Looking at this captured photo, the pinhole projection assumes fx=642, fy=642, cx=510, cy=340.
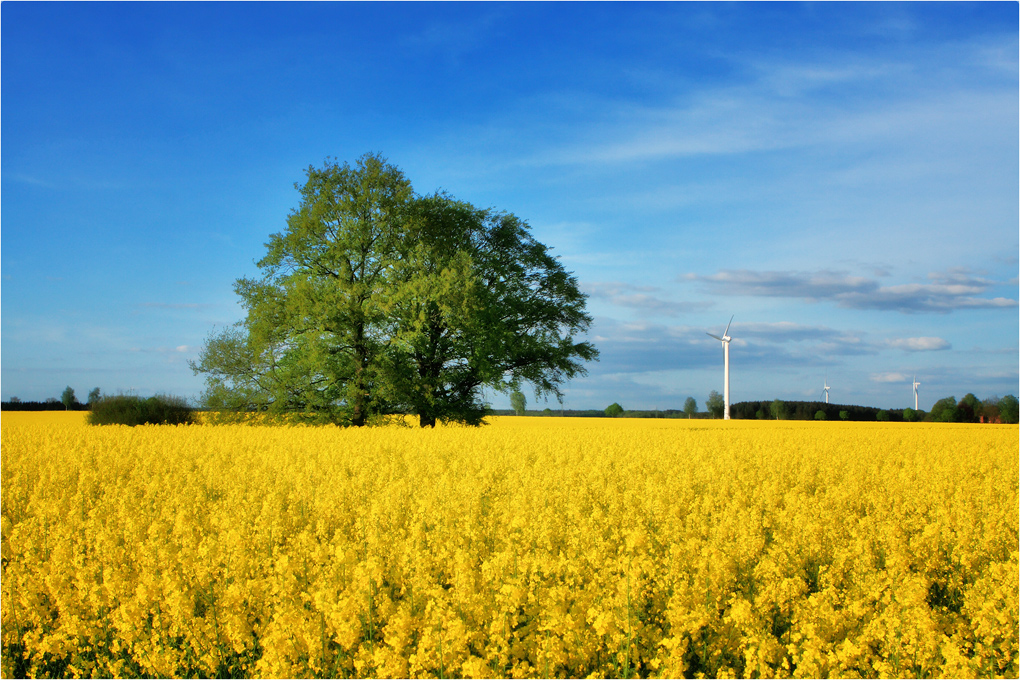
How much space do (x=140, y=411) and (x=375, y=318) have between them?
16.7 m

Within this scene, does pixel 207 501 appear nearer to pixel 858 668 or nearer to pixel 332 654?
pixel 332 654

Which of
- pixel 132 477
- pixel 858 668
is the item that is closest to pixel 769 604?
pixel 858 668

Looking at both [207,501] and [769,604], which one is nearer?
[769,604]

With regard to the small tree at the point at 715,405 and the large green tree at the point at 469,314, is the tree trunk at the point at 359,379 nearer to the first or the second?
the large green tree at the point at 469,314

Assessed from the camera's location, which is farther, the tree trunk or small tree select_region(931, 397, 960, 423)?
small tree select_region(931, 397, 960, 423)

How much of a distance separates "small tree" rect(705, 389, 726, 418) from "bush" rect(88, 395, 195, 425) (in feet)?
157

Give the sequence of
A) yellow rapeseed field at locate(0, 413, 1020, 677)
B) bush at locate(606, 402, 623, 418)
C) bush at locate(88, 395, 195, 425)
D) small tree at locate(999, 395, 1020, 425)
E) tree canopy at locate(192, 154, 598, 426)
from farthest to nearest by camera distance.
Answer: bush at locate(606, 402, 623, 418)
small tree at locate(999, 395, 1020, 425)
bush at locate(88, 395, 195, 425)
tree canopy at locate(192, 154, 598, 426)
yellow rapeseed field at locate(0, 413, 1020, 677)

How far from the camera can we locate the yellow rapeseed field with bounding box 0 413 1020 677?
4551mm

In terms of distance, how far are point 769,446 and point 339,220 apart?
1971 centimetres

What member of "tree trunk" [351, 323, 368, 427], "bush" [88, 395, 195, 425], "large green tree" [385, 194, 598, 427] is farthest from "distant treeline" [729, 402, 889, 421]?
"bush" [88, 395, 195, 425]

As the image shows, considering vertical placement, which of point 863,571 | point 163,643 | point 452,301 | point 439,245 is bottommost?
point 163,643

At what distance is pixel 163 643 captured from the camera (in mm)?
4992

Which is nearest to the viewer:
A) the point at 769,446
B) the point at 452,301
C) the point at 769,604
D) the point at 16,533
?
the point at 769,604

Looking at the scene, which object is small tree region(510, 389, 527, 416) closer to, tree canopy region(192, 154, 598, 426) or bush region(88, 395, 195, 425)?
tree canopy region(192, 154, 598, 426)
